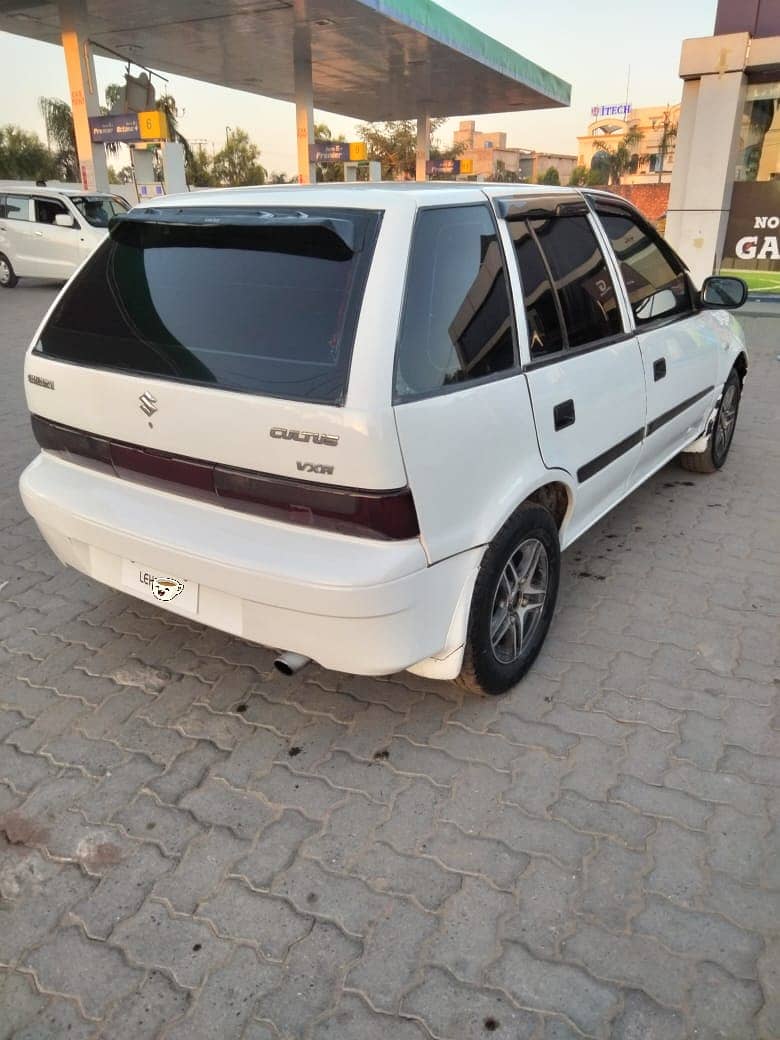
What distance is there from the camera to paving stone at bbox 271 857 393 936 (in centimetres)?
201

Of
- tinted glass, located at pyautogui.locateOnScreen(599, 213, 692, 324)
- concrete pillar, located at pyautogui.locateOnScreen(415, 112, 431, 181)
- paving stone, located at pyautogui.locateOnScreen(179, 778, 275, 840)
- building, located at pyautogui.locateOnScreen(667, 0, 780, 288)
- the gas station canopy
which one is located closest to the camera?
paving stone, located at pyautogui.locateOnScreen(179, 778, 275, 840)

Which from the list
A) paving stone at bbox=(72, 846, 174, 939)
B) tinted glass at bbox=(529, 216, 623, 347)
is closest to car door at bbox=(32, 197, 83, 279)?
tinted glass at bbox=(529, 216, 623, 347)

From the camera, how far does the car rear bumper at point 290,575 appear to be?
2.15 m

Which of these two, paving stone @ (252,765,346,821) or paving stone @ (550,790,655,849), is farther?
paving stone @ (252,765,346,821)

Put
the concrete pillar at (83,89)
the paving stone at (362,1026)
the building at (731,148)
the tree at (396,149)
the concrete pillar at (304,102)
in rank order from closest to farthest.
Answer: the paving stone at (362,1026) → the building at (731,148) → the concrete pillar at (83,89) → the concrete pillar at (304,102) → the tree at (396,149)

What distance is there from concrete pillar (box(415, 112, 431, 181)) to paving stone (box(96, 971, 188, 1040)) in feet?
105

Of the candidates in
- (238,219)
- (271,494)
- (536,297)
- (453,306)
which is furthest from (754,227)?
(271,494)

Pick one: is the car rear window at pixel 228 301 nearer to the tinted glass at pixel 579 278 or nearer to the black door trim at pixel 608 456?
the tinted glass at pixel 579 278

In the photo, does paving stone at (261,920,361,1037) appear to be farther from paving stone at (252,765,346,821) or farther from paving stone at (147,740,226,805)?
paving stone at (147,740,226,805)

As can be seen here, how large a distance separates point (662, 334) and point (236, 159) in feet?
183

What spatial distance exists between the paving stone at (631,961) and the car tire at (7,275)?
54.3 ft

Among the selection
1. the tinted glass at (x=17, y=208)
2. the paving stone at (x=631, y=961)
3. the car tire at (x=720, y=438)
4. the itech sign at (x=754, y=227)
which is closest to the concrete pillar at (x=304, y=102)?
the tinted glass at (x=17, y=208)

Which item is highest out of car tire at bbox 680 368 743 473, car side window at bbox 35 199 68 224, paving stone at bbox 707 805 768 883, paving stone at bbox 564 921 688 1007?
car side window at bbox 35 199 68 224

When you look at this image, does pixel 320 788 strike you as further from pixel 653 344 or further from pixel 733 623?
pixel 653 344
